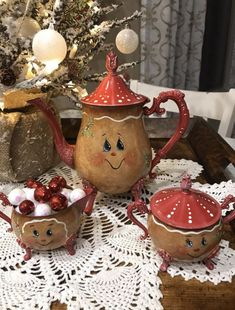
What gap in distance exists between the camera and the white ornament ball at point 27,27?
0.65 m

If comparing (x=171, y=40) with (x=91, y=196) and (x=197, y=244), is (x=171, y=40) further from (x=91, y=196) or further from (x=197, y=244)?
(x=197, y=244)

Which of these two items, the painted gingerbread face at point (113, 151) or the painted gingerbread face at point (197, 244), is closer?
the painted gingerbread face at point (197, 244)

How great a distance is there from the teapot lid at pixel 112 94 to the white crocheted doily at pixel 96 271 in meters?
0.20

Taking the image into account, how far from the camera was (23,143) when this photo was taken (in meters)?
0.72

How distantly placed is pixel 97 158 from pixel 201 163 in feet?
1.02

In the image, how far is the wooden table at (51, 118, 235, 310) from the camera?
44 centimetres

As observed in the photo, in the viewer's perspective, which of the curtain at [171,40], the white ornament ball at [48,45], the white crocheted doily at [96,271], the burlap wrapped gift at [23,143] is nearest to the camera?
the white crocheted doily at [96,271]

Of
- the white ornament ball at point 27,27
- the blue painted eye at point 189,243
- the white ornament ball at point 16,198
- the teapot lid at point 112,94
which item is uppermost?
the white ornament ball at point 27,27

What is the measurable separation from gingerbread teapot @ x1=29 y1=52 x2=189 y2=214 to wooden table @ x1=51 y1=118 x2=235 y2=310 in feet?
0.60

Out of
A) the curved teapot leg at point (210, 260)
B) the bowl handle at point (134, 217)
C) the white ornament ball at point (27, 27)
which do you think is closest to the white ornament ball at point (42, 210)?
the bowl handle at point (134, 217)

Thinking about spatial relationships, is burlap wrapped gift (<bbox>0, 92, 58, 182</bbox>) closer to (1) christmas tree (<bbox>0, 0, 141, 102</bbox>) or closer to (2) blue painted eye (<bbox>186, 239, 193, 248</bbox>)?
(1) christmas tree (<bbox>0, 0, 141, 102</bbox>)

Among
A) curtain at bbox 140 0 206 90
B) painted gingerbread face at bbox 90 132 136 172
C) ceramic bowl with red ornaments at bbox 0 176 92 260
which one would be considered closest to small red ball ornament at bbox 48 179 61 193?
ceramic bowl with red ornaments at bbox 0 176 92 260

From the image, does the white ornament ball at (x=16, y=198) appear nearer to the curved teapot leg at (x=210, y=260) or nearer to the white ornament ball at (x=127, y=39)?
the curved teapot leg at (x=210, y=260)

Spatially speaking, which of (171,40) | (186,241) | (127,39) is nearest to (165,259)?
(186,241)
